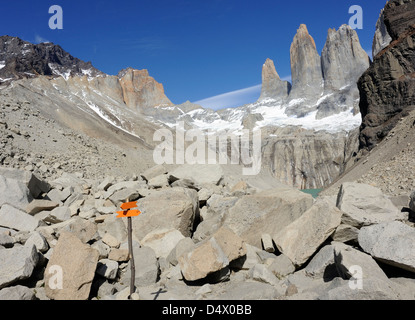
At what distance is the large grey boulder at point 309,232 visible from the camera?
19.4ft

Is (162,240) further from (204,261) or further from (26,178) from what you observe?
(26,178)

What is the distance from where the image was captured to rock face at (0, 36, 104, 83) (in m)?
101

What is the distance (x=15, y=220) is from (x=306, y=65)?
18600 cm

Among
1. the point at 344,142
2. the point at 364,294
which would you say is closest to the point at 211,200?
the point at 364,294

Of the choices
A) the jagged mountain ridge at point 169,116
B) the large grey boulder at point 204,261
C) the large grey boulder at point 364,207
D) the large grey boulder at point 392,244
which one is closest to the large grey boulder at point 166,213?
the large grey boulder at point 204,261

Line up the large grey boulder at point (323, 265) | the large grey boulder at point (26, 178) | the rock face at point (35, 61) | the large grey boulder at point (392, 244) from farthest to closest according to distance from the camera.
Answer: the rock face at point (35, 61), the large grey boulder at point (26, 178), the large grey boulder at point (323, 265), the large grey boulder at point (392, 244)

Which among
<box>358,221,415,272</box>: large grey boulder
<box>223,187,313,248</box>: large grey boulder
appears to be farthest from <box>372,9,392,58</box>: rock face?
<box>358,221,415,272</box>: large grey boulder

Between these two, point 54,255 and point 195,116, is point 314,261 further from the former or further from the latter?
point 195,116

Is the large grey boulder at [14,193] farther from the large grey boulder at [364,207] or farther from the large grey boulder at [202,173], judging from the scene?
the large grey boulder at [364,207]

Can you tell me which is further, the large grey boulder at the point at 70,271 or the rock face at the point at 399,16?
the rock face at the point at 399,16

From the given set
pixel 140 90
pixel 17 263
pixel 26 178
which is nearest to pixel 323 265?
pixel 17 263

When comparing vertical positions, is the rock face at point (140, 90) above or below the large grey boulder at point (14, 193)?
above

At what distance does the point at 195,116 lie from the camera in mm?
196375

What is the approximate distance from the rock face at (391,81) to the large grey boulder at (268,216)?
36.1 metres
